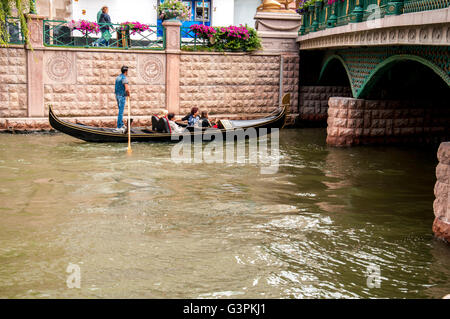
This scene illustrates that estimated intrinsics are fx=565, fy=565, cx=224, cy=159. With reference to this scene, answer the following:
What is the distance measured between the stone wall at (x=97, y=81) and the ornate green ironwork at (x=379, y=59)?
5.78 m

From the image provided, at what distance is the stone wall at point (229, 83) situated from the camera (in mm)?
19016

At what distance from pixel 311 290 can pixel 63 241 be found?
3263mm

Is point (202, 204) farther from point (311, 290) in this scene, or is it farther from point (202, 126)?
point (202, 126)

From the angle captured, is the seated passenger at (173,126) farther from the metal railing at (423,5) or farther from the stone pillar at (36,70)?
the metal railing at (423,5)

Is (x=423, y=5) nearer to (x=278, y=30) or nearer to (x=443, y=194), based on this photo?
(x=443, y=194)

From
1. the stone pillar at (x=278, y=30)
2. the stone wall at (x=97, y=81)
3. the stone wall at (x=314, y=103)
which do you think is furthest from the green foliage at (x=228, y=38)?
the stone wall at (x=314, y=103)

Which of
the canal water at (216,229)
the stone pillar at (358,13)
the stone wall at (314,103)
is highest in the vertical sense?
the stone pillar at (358,13)

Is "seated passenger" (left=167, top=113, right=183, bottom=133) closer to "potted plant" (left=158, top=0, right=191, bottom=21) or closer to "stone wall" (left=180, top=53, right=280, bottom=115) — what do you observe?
"stone wall" (left=180, top=53, right=280, bottom=115)

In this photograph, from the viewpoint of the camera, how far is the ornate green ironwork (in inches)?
402

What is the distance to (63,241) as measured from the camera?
7188 millimetres

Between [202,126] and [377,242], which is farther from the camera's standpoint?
[202,126]

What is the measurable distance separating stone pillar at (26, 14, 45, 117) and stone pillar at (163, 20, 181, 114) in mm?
3931

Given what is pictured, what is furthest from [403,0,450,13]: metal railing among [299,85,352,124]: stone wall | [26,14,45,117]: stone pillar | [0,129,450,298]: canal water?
[26,14,45,117]: stone pillar
